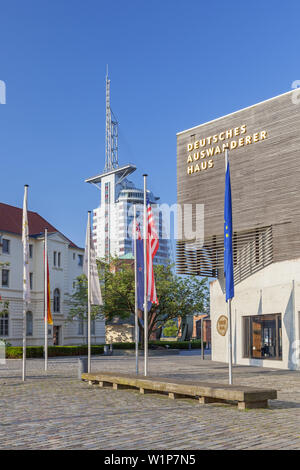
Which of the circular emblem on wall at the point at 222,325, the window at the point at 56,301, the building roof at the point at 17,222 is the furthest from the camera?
the window at the point at 56,301

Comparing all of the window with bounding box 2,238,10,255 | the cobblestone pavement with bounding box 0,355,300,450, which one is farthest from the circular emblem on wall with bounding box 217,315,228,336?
the window with bounding box 2,238,10,255

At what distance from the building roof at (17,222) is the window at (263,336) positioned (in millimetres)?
37171

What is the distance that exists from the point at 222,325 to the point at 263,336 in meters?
4.17

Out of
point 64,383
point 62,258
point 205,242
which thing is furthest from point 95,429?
point 62,258

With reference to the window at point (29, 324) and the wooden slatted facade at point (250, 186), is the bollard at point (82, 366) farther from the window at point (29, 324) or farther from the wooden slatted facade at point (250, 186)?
the window at point (29, 324)

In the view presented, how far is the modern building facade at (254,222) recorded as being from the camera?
28.5 metres

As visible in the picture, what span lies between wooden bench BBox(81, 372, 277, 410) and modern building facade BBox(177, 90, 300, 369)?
40.7ft

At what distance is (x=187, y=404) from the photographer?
1409 centimetres

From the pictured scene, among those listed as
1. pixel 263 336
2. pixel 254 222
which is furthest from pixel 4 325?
pixel 254 222

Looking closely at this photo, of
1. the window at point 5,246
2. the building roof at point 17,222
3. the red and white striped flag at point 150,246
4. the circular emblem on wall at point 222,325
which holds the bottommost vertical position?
the circular emblem on wall at point 222,325

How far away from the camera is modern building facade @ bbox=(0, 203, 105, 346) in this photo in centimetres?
6203

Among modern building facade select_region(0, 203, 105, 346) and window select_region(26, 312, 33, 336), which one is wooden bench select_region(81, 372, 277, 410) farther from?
window select_region(26, 312, 33, 336)

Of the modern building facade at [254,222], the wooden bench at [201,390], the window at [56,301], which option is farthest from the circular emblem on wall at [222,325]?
the window at [56,301]

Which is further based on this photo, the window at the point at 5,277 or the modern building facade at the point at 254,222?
the window at the point at 5,277
